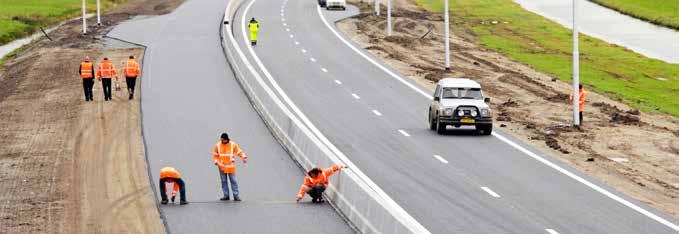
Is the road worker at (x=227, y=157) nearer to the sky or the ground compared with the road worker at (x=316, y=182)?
nearer to the sky

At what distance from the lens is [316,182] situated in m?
27.5

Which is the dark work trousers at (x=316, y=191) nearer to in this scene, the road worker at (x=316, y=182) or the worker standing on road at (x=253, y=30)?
the road worker at (x=316, y=182)

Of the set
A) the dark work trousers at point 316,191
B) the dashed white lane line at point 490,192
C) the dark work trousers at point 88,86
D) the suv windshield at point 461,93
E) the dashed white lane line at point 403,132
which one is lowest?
the dashed white lane line at point 403,132

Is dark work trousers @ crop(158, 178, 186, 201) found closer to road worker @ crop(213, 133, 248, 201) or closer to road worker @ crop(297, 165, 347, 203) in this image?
road worker @ crop(213, 133, 248, 201)

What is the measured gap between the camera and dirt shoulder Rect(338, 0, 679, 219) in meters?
34.5

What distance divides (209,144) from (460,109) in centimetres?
846

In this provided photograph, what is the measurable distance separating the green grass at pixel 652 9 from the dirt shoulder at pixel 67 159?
5726 centimetres

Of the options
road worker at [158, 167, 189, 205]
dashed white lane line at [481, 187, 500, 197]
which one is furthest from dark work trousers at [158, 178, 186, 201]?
dashed white lane line at [481, 187, 500, 197]

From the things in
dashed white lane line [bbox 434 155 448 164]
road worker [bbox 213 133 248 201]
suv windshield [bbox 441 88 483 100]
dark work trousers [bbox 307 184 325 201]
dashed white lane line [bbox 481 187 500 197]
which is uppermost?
road worker [bbox 213 133 248 201]

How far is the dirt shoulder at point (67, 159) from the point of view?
26109mm

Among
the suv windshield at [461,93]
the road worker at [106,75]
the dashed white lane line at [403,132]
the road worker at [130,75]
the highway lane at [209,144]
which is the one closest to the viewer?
the highway lane at [209,144]

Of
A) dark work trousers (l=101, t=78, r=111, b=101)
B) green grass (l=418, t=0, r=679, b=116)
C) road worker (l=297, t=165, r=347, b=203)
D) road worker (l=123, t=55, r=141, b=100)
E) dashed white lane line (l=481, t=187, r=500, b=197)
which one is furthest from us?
green grass (l=418, t=0, r=679, b=116)

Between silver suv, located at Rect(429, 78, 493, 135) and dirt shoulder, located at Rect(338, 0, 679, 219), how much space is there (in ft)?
5.61

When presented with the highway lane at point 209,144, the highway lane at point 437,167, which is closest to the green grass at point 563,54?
the highway lane at point 437,167
